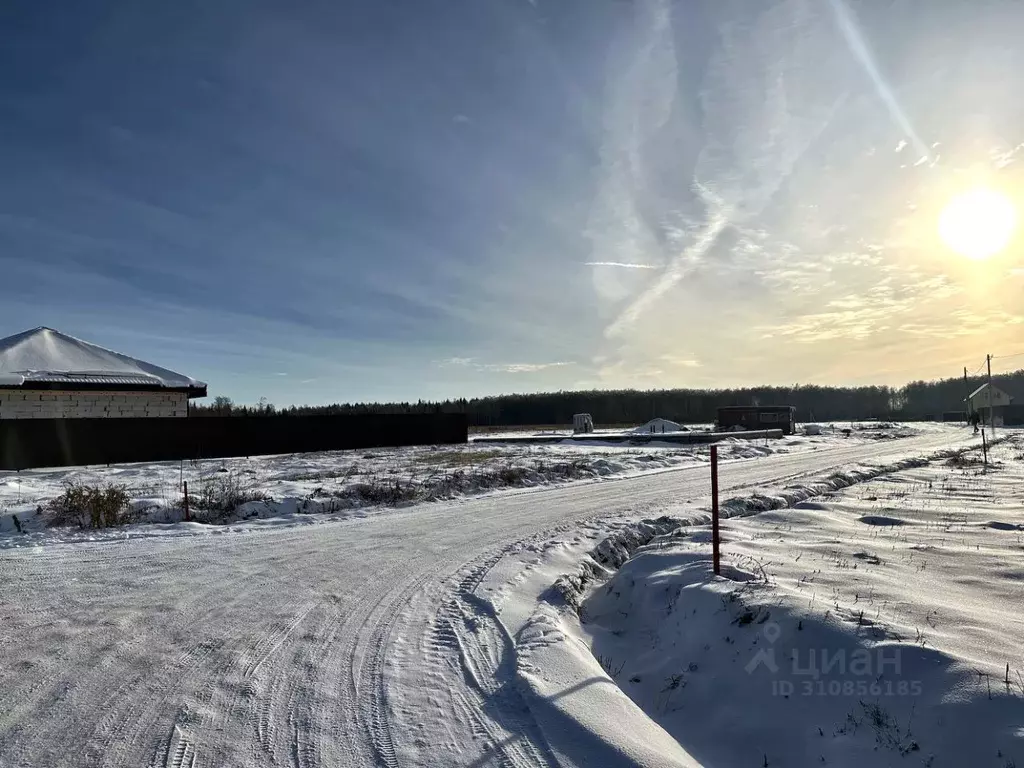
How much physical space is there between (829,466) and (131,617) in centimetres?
2030

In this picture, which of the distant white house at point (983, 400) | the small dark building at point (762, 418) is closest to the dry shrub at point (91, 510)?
the small dark building at point (762, 418)

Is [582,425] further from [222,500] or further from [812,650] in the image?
[812,650]

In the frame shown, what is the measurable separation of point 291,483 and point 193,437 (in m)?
12.5

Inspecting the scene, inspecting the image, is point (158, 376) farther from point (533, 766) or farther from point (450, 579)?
point (533, 766)

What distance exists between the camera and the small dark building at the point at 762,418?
182ft

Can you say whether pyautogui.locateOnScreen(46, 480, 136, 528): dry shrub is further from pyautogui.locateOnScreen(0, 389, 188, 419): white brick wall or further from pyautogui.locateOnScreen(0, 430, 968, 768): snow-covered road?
pyautogui.locateOnScreen(0, 389, 188, 419): white brick wall

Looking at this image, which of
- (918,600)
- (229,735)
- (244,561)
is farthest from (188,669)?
(918,600)

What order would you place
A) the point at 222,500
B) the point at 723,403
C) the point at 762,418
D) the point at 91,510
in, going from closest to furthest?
the point at 91,510, the point at 222,500, the point at 762,418, the point at 723,403

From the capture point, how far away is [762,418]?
5647 centimetres

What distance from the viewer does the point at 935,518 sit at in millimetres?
10234

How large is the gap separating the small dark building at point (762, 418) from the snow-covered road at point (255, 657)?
2086 inches

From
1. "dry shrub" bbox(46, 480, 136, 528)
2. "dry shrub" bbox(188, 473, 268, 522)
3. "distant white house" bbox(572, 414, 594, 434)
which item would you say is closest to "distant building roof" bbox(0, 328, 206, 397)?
"dry shrub" bbox(188, 473, 268, 522)

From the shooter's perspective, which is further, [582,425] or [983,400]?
[983,400]

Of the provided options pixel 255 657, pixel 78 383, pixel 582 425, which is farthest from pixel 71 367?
pixel 582 425
